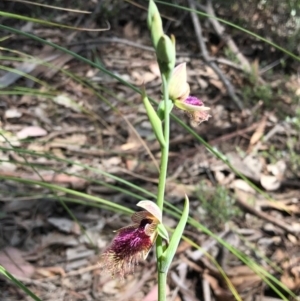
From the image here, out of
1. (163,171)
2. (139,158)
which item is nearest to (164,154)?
(163,171)

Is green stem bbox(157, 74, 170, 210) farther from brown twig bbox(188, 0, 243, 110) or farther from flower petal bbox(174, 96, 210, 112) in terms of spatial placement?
brown twig bbox(188, 0, 243, 110)

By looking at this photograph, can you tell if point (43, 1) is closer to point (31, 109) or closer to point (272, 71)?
point (31, 109)

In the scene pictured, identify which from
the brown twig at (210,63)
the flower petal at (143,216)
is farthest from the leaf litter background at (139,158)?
the flower petal at (143,216)

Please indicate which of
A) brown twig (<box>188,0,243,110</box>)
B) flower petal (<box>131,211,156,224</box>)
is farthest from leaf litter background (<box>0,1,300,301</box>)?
flower petal (<box>131,211,156,224</box>)

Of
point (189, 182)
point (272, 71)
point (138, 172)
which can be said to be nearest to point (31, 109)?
point (138, 172)

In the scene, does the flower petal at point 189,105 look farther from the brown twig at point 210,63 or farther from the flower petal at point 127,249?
the brown twig at point 210,63

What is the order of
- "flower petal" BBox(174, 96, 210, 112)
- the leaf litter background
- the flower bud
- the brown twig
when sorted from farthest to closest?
the brown twig → the leaf litter background → "flower petal" BBox(174, 96, 210, 112) → the flower bud
